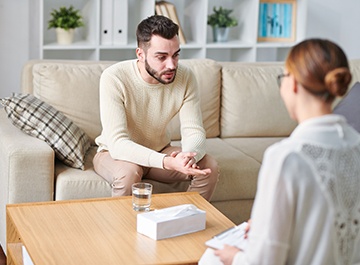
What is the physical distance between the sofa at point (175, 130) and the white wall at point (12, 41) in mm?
911

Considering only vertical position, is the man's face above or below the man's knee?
above

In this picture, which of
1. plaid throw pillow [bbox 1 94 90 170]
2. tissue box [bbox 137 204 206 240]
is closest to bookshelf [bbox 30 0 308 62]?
plaid throw pillow [bbox 1 94 90 170]

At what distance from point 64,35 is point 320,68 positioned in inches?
121

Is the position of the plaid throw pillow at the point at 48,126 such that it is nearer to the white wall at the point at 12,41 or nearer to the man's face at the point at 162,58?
the man's face at the point at 162,58

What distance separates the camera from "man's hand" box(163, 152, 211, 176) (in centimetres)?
293

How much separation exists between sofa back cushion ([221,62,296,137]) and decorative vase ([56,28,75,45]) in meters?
1.11

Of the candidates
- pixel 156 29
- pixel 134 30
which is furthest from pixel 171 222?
pixel 134 30

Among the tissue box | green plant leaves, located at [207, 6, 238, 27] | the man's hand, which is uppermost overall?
green plant leaves, located at [207, 6, 238, 27]

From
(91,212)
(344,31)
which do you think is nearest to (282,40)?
(344,31)

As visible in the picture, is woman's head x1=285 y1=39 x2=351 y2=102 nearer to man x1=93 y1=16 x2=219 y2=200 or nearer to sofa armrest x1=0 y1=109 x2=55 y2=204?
man x1=93 y1=16 x2=219 y2=200

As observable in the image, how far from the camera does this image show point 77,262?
7.29 feet

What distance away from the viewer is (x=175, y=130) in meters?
3.69

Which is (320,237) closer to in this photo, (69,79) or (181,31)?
(69,79)

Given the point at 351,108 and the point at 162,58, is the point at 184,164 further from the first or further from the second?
the point at 351,108
